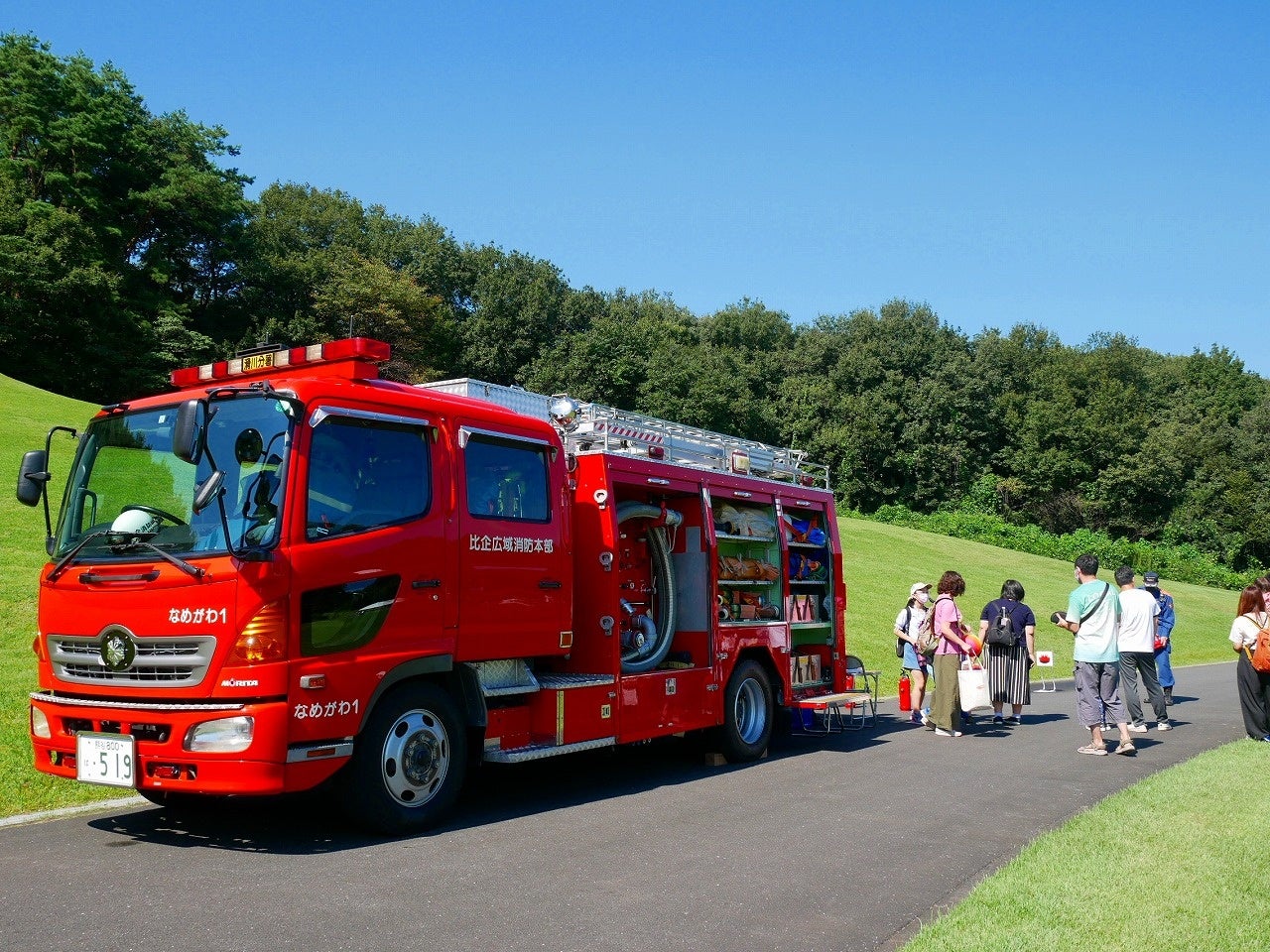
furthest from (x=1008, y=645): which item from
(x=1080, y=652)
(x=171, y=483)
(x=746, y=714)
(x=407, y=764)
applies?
(x=171, y=483)

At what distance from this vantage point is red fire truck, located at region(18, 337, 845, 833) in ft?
20.7

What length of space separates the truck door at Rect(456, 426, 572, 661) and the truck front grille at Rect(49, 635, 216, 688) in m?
1.80

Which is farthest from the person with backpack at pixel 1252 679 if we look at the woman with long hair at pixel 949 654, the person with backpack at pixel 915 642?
the person with backpack at pixel 915 642

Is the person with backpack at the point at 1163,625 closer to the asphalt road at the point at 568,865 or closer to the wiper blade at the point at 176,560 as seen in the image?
the asphalt road at the point at 568,865

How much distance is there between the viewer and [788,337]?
8212cm

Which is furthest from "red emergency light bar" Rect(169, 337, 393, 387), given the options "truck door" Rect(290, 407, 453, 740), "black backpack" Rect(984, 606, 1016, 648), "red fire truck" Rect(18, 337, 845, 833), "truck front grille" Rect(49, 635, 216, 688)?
"black backpack" Rect(984, 606, 1016, 648)

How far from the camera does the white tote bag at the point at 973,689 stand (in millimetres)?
12516

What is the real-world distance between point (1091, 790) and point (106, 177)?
171 feet

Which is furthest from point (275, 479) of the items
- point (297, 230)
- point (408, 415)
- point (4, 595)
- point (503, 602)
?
point (297, 230)

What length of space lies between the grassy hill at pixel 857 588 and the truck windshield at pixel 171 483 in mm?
2402

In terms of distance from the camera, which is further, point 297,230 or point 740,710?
point 297,230

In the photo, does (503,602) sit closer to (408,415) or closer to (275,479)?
(408,415)

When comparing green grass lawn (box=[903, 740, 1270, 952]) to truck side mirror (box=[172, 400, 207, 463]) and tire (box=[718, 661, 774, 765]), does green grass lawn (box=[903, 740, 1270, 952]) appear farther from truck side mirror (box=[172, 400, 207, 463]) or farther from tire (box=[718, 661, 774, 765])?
truck side mirror (box=[172, 400, 207, 463])

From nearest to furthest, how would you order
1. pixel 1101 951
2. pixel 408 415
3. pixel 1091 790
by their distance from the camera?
1. pixel 1101 951
2. pixel 408 415
3. pixel 1091 790
